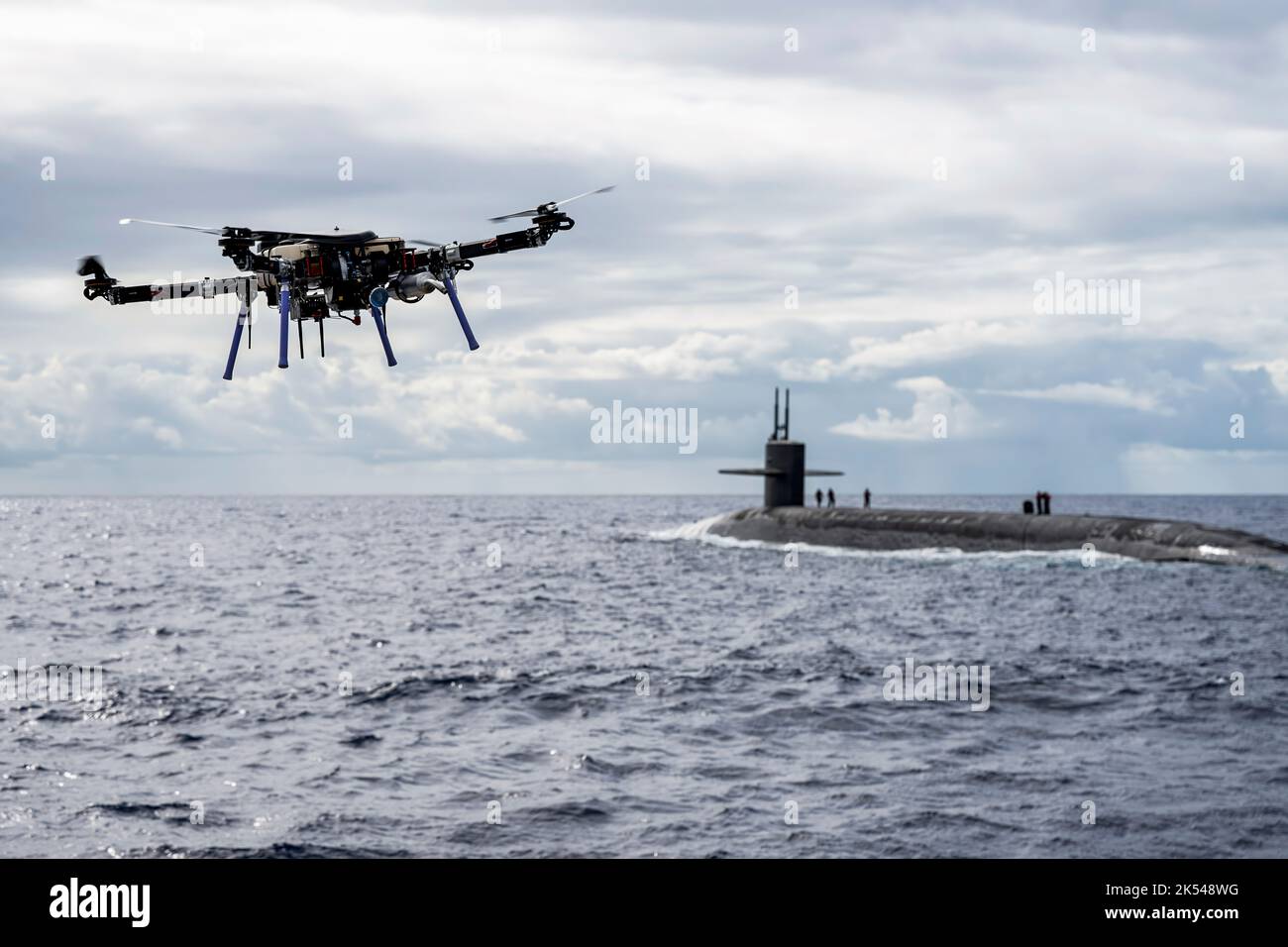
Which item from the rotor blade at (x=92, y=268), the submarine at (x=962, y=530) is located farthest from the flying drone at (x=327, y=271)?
the submarine at (x=962, y=530)

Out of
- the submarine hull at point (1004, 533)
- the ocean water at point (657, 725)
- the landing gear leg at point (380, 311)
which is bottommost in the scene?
the ocean water at point (657, 725)

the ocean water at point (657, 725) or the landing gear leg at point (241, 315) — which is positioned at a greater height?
the landing gear leg at point (241, 315)

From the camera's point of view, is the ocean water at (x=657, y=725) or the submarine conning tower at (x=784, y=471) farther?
the submarine conning tower at (x=784, y=471)

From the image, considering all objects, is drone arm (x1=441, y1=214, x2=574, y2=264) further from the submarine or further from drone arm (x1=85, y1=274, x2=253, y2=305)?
the submarine

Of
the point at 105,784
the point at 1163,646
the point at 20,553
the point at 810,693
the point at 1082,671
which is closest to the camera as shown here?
the point at 105,784

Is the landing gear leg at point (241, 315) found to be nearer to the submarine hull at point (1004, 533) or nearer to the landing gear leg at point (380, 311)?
the landing gear leg at point (380, 311)

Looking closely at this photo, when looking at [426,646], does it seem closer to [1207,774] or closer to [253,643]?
[253,643]
